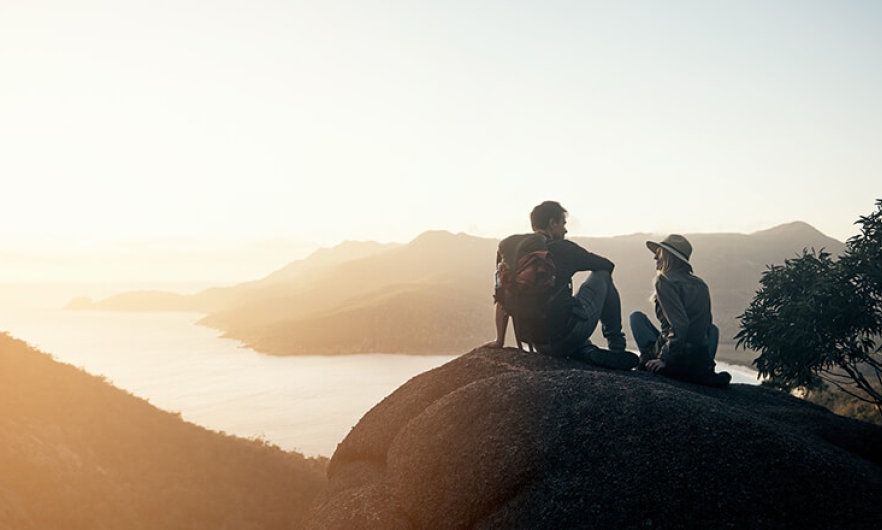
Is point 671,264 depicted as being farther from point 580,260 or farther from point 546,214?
point 546,214

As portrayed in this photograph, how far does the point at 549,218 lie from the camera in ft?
39.1

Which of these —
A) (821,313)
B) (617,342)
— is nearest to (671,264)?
(617,342)

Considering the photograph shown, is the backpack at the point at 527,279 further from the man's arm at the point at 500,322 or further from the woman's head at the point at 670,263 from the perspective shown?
the woman's head at the point at 670,263

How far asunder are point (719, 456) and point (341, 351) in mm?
135334

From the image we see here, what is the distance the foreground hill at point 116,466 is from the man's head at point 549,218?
367 inches

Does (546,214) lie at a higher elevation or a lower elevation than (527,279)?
higher

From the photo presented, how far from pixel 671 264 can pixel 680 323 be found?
1.28 meters

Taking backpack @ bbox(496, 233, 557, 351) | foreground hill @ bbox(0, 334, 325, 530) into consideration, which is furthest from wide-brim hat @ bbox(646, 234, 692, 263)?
foreground hill @ bbox(0, 334, 325, 530)

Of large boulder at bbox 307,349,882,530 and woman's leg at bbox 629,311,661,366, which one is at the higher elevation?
woman's leg at bbox 629,311,661,366

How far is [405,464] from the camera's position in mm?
10211

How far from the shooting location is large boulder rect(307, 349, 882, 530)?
7.05 m

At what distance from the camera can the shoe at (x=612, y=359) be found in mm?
12469

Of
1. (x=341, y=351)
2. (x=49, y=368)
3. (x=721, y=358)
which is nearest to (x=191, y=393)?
(x=341, y=351)

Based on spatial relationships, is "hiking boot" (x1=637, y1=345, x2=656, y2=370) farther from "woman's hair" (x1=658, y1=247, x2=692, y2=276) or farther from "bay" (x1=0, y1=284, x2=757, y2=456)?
"bay" (x1=0, y1=284, x2=757, y2=456)
